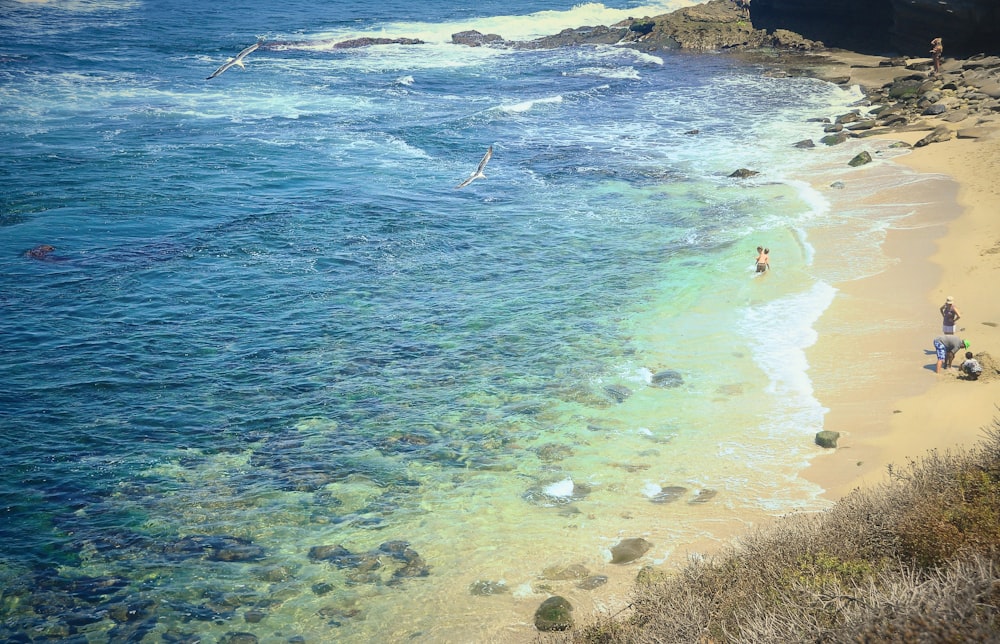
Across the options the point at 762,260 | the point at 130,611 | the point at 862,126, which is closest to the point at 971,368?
the point at 762,260

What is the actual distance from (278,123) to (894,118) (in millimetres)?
25519

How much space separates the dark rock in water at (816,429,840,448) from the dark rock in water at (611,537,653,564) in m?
3.74

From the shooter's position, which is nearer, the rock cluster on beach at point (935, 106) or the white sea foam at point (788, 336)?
the white sea foam at point (788, 336)

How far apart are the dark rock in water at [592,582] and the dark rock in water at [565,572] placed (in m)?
0.10

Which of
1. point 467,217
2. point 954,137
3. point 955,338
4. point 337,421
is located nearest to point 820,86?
point 954,137

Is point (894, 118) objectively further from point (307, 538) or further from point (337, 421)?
point (307, 538)

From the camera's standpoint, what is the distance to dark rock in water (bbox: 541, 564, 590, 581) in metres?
10.4

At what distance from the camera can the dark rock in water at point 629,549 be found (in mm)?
10633

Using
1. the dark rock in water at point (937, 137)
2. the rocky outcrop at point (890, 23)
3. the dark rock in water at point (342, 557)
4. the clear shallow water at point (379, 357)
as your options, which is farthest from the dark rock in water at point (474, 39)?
the dark rock in water at point (342, 557)

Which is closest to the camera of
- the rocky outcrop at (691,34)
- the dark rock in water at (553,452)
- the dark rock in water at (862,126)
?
the dark rock in water at (553,452)

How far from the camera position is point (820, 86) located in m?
41.0

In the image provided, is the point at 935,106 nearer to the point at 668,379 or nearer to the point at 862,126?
the point at 862,126

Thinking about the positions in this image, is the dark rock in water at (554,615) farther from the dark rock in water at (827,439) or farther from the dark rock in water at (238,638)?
the dark rock in water at (827,439)

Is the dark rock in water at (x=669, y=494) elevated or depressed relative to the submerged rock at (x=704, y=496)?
depressed
